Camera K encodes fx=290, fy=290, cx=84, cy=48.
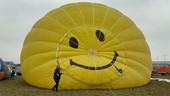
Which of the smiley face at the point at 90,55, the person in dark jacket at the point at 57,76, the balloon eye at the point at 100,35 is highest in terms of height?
the balloon eye at the point at 100,35

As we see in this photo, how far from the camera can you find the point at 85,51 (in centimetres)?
1152

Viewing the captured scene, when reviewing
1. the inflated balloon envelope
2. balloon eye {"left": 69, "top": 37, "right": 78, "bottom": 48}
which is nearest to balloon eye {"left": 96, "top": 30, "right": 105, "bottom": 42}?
the inflated balloon envelope

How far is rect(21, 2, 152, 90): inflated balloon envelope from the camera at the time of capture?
1105 cm

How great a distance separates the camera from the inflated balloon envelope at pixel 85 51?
435 inches

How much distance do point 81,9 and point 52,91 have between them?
4000mm

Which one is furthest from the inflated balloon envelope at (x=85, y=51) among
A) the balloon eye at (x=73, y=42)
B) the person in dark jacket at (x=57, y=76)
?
the person in dark jacket at (x=57, y=76)

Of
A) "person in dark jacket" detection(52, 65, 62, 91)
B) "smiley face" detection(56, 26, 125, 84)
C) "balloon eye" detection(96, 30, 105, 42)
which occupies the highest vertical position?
"balloon eye" detection(96, 30, 105, 42)

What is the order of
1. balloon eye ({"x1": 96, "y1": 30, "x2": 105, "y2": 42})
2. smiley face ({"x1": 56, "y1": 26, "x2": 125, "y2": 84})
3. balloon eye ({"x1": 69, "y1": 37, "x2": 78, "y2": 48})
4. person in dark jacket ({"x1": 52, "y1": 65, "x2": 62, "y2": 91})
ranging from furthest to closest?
1. balloon eye ({"x1": 96, "y1": 30, "x2": 105, "y2": 42})
2. balloon eye ({"x1": 69, "y1": 37, "x2": 78, "y2": 48})
3. smiley face ({"x1": 56, "y1": 26, "x2": 125, "y2": 84})
4. person in dark jacket ({"x1": 52, "y1": 65, "x2": 62, "y2": 91})

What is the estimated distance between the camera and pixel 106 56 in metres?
11.6

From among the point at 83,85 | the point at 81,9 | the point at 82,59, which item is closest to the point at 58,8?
the point at 81,9

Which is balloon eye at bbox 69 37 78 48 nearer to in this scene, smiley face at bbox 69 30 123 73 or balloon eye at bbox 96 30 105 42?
smiley face at bbox 69 30 123 73

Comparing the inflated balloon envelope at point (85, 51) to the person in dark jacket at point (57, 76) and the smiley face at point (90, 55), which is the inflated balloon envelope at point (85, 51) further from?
the person in dark jacket at point (57, 76)

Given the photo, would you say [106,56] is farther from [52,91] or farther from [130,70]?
[52,91]

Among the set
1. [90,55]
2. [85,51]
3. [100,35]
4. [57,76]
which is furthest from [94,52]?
[57,76]
